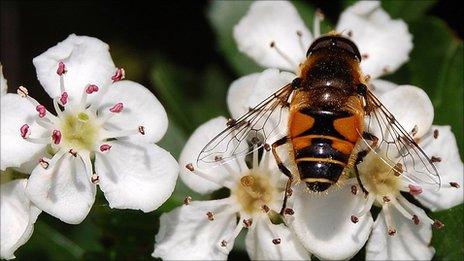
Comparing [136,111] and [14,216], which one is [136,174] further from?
[14,216]

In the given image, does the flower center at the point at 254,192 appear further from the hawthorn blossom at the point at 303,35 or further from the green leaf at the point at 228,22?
the green leaf at the point at 228,22

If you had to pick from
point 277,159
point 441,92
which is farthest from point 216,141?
point 441,92

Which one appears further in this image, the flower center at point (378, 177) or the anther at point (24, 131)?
the flower center at point (378, 177)

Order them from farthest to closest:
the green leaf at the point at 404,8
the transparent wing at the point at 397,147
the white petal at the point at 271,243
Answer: the green leaf at the point at 404,8, the white petal at the point at 271,243, the transparent wing at the point at 397,147

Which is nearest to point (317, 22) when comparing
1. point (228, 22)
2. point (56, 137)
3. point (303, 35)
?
point (303, 35)

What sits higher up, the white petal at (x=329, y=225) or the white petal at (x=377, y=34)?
the white petal at (x=377, y=34)

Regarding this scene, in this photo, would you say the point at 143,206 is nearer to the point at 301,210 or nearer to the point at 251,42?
the point at 301,210

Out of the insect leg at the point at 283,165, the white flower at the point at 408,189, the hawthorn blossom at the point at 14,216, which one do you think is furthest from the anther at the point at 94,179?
the white flower at the point at 408,189
